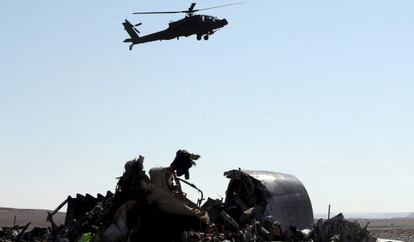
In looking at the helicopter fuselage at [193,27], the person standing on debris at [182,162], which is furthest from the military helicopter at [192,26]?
the person standing on debris at [182,162]

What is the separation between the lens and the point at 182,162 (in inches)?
633

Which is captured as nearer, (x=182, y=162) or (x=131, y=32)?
(x=182, y=162)

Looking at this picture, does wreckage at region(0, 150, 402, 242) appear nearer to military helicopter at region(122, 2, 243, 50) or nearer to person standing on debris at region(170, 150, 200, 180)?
person standing on debris at region(170, 150, 200, 180)

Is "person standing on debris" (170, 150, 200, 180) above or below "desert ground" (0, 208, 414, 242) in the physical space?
below

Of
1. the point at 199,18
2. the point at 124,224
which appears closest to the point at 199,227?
the point at 124,224

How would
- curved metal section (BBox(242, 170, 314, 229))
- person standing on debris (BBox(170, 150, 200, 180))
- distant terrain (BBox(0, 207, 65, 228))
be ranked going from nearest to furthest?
person standing on debris (BBox(170, 150, 200, 180)), curved metal section (BBox(242, 170, 314, 229)), distant terrain (BBox(0, 207, 65, 228))

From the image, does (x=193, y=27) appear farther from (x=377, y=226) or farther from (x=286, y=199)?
(x=377, y=226)

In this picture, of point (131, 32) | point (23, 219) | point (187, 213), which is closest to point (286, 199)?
point (187, 213)

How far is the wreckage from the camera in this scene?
15.0m

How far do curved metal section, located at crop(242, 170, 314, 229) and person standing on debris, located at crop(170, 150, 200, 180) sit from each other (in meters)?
7.63

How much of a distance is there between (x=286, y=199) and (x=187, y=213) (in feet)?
31.0

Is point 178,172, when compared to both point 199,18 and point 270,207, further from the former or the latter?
point 199,18

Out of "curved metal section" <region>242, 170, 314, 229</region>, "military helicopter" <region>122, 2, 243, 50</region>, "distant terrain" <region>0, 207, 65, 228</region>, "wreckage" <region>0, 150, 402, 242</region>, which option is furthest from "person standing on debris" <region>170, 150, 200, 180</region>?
"distant terrain" <region>0, 207, 65, 228</region>

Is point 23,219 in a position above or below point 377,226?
above
